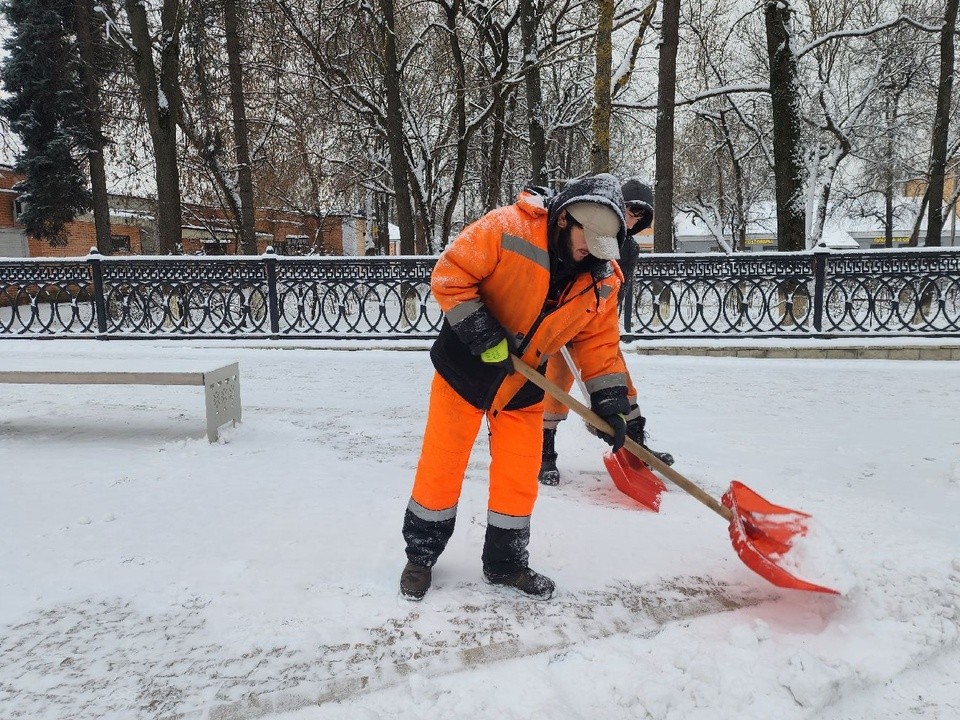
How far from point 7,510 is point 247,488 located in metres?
1.19

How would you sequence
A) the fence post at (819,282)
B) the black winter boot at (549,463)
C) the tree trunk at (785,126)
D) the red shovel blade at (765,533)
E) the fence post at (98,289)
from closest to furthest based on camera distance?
the red shovel blade at (765,533) → the black winter boot at (549,463) → the fence post at (819,282) → the fence post at (98,289) → the tree trunk at (785,126)

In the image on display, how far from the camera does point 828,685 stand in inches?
84.5

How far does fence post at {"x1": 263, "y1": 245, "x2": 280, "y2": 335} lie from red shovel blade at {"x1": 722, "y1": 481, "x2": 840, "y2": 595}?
26.6ft

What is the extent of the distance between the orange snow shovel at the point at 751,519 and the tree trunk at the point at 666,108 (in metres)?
9.24

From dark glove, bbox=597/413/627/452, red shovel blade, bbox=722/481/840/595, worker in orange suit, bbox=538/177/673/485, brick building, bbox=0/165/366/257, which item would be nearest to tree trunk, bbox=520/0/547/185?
brick building, bbox=0/165/366/257

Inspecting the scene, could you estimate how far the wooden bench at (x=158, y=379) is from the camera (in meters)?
4.47

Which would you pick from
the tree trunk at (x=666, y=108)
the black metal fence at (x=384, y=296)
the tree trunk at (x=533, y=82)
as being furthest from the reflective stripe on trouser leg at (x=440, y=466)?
the tree trunk at (x=533, y=82)

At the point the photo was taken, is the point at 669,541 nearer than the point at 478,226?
No

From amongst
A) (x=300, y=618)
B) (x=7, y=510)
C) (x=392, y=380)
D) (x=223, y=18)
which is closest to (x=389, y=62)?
(x=223, y=18)

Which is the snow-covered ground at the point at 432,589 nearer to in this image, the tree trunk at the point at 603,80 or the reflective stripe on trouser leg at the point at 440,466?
the reflective stripe on trouser leg at the point at 440,466

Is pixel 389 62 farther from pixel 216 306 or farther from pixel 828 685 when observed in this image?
pixel 828 685

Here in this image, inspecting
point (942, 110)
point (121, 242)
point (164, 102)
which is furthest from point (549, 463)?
point (121, 242)

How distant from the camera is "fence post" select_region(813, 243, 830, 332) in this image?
895 centimetres

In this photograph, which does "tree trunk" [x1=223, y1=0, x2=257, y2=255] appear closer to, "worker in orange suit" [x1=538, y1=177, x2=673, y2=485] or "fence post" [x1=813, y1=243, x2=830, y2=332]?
"fence post" [x1=813, y1=243, x2=830, y2=332]
